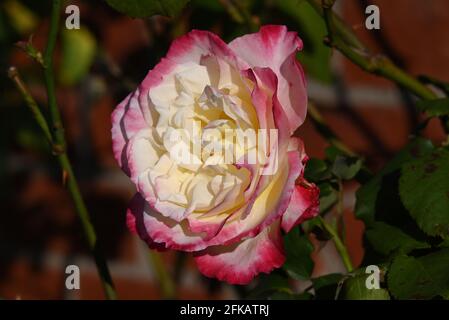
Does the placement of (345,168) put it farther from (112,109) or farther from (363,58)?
(112,109)

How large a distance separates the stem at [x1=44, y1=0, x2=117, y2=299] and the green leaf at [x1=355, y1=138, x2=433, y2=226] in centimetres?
11

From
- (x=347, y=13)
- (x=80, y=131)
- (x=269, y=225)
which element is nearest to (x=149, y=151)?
(x=269, y=225)

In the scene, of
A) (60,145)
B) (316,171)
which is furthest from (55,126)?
(316,171)

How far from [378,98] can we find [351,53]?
228 millimetres

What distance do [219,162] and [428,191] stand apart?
0.27ft

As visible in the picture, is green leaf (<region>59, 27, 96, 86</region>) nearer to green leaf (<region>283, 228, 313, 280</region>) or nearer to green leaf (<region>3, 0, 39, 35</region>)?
green leaf (<region>3, 0, 39, 35</region>)

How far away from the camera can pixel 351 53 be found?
318 millimetres

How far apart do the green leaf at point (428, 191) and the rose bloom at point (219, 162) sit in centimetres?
4

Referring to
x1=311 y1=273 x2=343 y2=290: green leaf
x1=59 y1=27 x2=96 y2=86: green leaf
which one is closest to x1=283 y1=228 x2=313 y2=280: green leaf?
x1=311 y1=273 x2=343 y2=290: green leaf

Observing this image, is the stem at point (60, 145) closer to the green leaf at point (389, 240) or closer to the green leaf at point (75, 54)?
the green leaf at point (389, 240)

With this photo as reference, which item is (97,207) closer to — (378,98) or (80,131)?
(80,131)

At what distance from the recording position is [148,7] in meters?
0.30

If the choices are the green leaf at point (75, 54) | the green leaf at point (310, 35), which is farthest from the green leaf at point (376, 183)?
the green leaf at point (75, 54)

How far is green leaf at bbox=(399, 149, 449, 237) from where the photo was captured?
0.28 m
